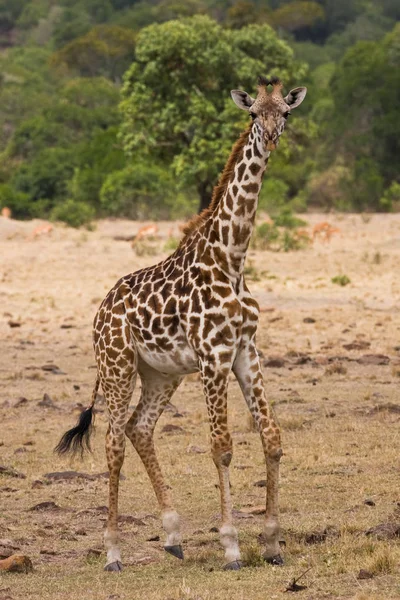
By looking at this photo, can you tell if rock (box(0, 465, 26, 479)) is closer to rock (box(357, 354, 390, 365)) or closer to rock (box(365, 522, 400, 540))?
rock (box(365, 522, 400, 540))

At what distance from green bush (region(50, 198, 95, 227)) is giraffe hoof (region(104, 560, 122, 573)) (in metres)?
30.5

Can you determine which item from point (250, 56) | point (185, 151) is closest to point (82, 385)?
point (185, 151)

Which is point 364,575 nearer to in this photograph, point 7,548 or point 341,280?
point 7,548

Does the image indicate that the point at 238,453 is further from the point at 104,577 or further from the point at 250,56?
the point at 250,56

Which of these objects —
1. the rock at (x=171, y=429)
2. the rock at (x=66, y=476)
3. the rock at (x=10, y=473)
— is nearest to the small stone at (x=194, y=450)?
the rock at (x=171, y=429)

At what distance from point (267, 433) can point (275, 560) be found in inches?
27.5

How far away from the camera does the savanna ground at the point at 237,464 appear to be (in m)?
6.59

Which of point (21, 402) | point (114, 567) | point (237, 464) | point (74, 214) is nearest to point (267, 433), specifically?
point (114, 567)

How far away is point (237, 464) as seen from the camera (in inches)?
387

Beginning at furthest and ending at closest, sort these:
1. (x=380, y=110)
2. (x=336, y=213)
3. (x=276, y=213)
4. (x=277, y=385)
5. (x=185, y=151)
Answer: (x=380, y=110), (x=336, y=213), (x=276, y=213), (x=185, y=151), (x=277, y=385)

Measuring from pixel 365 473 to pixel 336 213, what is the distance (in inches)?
1387

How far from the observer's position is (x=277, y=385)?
13383 millimetres

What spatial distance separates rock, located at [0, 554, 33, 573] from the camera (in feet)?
22.7

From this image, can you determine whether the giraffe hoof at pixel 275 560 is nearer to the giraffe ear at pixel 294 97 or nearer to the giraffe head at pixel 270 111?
the giraffe head at pixel 270 111
